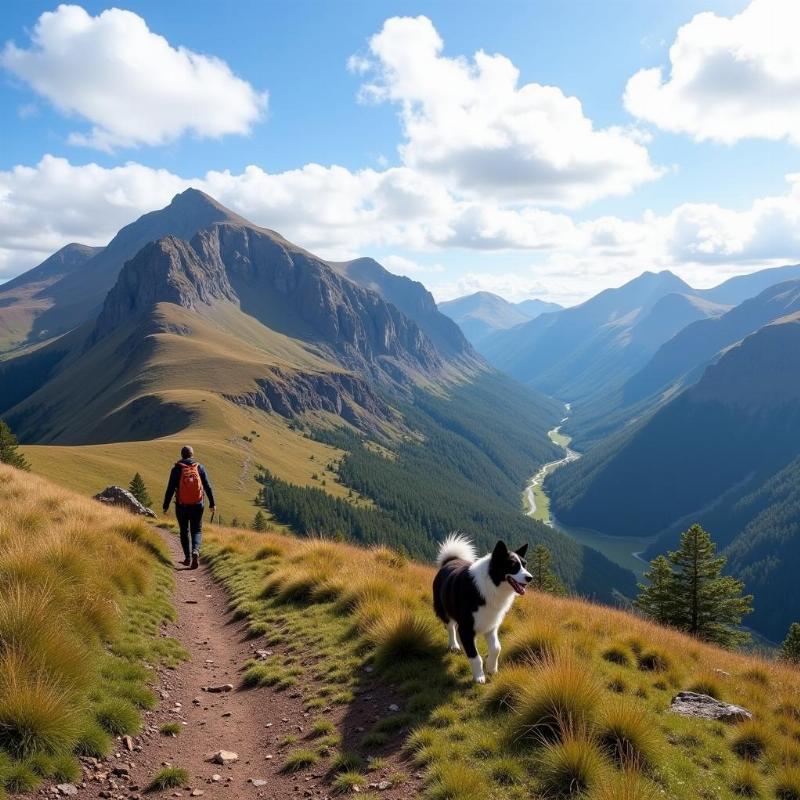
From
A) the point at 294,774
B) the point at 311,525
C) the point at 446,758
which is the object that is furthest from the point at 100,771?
the point at 311,525

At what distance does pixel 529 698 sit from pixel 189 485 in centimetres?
1509

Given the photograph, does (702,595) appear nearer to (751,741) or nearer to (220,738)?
(751,741)

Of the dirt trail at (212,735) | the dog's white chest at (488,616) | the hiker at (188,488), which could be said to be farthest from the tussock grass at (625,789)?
the hiker at (188,488)

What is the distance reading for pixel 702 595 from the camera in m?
37.5

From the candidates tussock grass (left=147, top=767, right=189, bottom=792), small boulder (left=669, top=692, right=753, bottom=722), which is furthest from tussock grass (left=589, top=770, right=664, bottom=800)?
tussock grass (left=147, top=767, right=189, bottom=792)

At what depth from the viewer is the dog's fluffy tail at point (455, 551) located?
12.1 m

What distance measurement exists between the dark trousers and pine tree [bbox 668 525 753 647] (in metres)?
33.3

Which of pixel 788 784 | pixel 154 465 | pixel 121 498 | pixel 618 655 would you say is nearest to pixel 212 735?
pixel 618 655

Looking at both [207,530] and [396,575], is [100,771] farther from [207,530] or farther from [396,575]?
[207,530]

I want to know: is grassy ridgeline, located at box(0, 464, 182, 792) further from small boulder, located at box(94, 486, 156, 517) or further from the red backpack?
small boulder, located at box(94, 486, 156, 517)

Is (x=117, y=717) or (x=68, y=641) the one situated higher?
(x=68, y=641)

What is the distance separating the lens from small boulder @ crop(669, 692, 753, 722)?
355 inches

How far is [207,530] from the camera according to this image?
29.3m

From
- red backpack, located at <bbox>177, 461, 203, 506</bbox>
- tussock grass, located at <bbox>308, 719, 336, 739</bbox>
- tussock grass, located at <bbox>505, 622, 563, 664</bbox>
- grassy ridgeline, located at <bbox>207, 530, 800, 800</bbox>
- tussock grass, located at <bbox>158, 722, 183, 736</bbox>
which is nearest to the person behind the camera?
grassy ridgeline, located at <bbox>207, 530, 800, 800</bbox>
